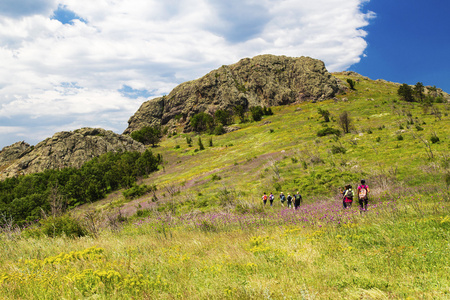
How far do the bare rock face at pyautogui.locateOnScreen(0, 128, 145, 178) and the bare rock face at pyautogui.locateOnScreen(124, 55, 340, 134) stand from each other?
42.9 m

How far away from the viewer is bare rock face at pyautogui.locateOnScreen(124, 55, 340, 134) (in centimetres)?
11725

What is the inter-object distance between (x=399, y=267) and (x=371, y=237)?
5.69 feet

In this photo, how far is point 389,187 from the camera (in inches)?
538

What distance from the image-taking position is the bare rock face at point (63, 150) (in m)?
73.6

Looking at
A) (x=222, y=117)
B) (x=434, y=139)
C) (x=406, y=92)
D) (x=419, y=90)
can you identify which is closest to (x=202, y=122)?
(x=222, y=117)

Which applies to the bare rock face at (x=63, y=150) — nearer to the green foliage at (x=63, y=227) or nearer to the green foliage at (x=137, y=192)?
the green foliage at (x=137, y=192)

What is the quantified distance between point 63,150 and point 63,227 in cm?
8604

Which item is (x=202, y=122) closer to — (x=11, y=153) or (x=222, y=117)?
(x=222, y=117)

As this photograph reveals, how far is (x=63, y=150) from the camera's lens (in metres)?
78.3

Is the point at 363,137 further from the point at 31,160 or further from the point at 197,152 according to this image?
the point at 31,160

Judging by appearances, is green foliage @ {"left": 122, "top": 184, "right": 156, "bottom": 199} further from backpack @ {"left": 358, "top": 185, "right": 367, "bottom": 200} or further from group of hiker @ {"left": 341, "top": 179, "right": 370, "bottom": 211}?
backpack @ {"left": 358, "top": 185, "right": 367, "bottom": 200}

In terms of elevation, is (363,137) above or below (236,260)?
above

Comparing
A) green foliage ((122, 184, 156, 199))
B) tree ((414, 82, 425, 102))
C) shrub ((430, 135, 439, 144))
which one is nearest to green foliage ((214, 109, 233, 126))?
green foliage ((122, 184, 156, 199))

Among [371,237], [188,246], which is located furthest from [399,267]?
[188,246]
